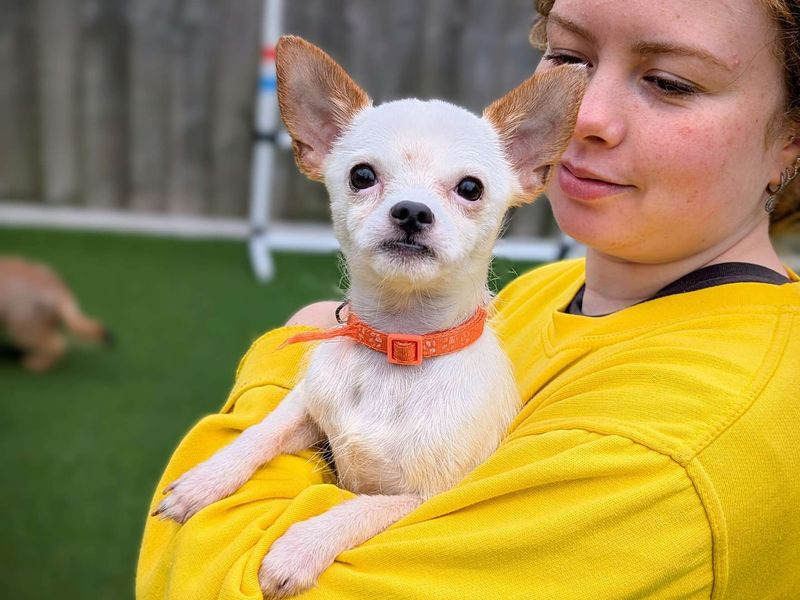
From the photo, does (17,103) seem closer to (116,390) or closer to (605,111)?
(116,390)

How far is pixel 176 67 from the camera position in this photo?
17.5 ft

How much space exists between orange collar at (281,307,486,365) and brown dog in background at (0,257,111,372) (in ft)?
10.2

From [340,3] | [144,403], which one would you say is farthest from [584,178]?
[340,3]

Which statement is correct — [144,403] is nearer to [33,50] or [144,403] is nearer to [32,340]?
[32,340]

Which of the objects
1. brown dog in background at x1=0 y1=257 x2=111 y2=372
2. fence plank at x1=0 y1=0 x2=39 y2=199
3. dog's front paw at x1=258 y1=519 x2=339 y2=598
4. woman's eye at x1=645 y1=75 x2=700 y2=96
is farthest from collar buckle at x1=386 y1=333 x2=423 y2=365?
fence plank at x1=0 y1=0 x2=39 y2=199

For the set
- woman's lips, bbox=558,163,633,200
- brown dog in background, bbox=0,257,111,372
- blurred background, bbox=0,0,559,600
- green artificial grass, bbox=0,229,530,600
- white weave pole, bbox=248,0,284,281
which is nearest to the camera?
woman's lips, bbox=558,163,633,200

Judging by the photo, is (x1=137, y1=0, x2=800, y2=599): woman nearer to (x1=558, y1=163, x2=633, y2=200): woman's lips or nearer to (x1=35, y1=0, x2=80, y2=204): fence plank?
(x1=558, y1=163, x2=633, y2=200): woman's lips

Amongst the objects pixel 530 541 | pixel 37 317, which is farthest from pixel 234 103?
pixel 530 541

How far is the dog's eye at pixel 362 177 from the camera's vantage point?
4.38 feet

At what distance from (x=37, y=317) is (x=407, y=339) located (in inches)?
133

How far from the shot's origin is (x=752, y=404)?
3.92ft

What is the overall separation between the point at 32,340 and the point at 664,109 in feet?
11.9

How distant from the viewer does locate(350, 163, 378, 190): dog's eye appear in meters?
1.34

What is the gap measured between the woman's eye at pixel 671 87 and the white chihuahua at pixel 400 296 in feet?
0.42
